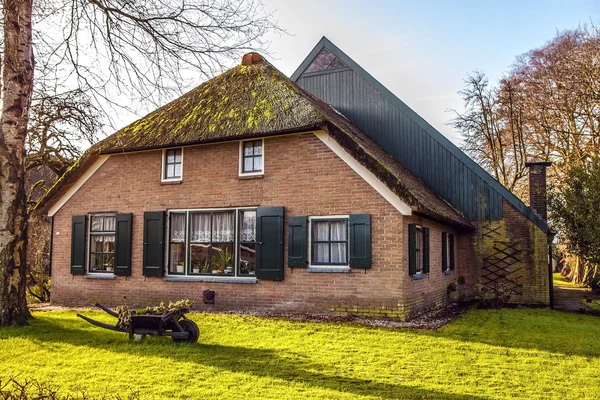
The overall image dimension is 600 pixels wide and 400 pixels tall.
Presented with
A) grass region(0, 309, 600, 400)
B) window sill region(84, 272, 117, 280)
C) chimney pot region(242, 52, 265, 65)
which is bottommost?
grass region(0, 309, 600, 400)

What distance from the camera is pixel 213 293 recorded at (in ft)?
39.3

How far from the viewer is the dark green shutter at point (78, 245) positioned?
13.7 meters

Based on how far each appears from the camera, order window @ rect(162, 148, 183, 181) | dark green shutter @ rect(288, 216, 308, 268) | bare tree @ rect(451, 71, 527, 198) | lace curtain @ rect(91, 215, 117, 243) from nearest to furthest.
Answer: dark green shutter @ rect(288, 216, 308, 268) < window @ rect(162, 148, 183, 181) < lace curtain @ rect(91, 215, 117, 243) < bare tree @ rect(451, 71, 527, 198)

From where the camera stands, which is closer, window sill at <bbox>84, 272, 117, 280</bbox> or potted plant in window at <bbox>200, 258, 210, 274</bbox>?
potted plant in window at <bbox>200, 258, 210, 274</bbox>

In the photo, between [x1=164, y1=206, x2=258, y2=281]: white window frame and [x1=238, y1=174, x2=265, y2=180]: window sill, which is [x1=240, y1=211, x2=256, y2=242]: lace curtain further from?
[x1=238, y1=174, x2=265, y2=180]: window sill

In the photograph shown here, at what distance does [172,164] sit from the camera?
13141 millimetres

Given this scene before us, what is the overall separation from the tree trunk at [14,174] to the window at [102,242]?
159 inches

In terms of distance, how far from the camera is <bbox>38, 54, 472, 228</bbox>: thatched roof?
10.9 meters

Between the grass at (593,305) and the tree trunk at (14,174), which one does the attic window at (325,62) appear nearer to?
the tree trunk at (14,174)

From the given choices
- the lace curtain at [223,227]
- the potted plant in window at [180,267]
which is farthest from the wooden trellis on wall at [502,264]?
the potted plant in window at [180,267]

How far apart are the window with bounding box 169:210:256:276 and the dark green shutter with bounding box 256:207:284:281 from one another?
0.30 m

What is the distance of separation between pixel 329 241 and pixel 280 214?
127 centimetres

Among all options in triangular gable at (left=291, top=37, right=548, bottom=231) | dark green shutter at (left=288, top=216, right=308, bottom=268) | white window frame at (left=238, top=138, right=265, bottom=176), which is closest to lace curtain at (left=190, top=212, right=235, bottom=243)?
white window frame at (left=238, top=138, right=265, bottom=176)

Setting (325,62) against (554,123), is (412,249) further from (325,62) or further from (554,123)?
(554,123)
